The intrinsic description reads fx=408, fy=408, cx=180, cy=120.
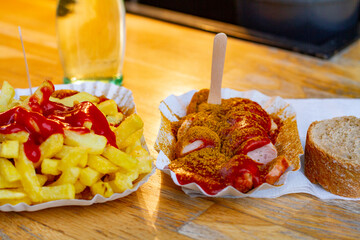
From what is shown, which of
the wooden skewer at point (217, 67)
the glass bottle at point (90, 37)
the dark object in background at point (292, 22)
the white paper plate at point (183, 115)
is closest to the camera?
the white paper plate at point (183, 115)

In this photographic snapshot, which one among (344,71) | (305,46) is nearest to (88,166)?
(344,71)

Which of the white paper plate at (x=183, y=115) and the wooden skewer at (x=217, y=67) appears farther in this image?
the wooden skewer at (x=217, y=67)

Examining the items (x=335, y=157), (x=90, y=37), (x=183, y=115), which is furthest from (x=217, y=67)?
(x=90, y=37)

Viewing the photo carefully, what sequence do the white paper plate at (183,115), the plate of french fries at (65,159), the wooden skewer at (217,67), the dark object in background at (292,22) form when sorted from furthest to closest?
the dark object in background at (292,22) < the wooden skewer at (217,67) < the white paper plate at (183,115) < the plate of french fries at (65,159)

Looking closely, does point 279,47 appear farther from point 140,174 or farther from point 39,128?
point 39,128

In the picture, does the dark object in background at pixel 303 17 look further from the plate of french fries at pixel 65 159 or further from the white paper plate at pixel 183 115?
the plate of french fries at pixel 65 159

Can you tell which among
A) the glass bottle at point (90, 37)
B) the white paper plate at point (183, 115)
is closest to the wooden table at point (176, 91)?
the white paper plate at point (183, 115)

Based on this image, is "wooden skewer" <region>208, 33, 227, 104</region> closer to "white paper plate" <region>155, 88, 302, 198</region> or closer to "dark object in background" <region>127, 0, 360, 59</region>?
"white paper plate" <region>155, 88, 302, 198</region>
